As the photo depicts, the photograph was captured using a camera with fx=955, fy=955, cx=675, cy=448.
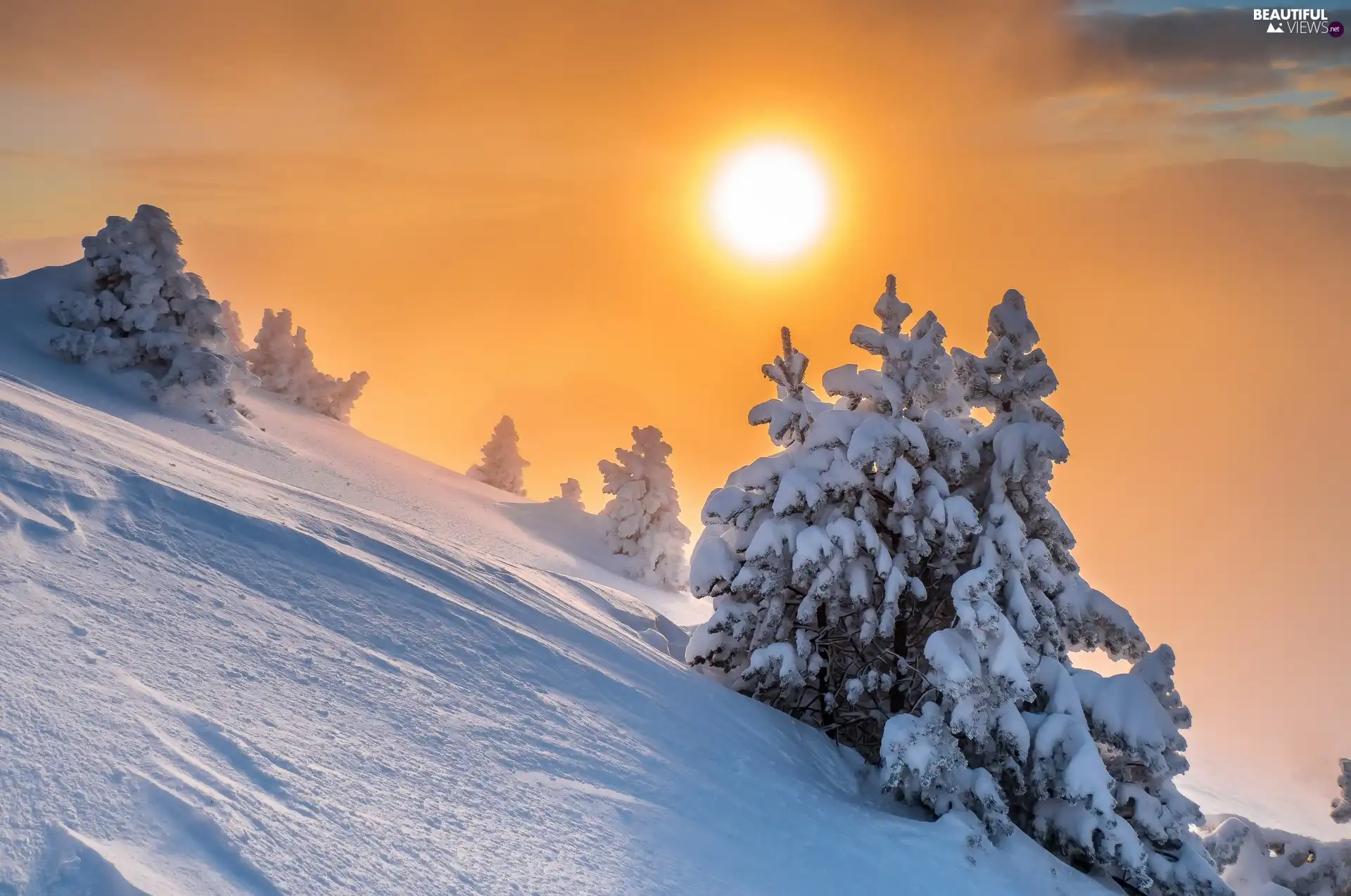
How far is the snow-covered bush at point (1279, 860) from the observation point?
58.5 feet

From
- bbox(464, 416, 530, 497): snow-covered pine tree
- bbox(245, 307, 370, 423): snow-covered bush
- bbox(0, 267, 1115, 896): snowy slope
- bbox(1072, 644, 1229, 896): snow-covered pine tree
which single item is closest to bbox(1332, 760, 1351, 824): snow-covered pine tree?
bbox(1072, 644, 1229, 896): snow-covered pine tree

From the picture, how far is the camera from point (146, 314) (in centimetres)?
2806

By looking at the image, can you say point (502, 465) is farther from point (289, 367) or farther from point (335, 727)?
point (335, 727)

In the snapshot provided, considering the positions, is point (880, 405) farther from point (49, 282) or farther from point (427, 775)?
point (49, 282)

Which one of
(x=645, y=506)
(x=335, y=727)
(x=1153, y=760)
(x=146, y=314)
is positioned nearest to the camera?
(x=335, y=727)

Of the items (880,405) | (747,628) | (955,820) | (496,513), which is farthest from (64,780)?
(496,513)

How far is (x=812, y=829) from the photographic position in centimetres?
1220

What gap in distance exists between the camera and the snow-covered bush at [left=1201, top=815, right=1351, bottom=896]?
17.8m

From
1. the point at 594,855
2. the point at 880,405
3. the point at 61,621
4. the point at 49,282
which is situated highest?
the point at 880,405

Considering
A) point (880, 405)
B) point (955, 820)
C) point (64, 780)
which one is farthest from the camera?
point (880, 405)

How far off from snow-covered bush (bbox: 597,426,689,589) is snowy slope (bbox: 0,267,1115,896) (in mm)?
21728

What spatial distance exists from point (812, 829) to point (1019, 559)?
18.6 feet

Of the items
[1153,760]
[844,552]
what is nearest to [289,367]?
[844,552]

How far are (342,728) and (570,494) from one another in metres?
34.4
